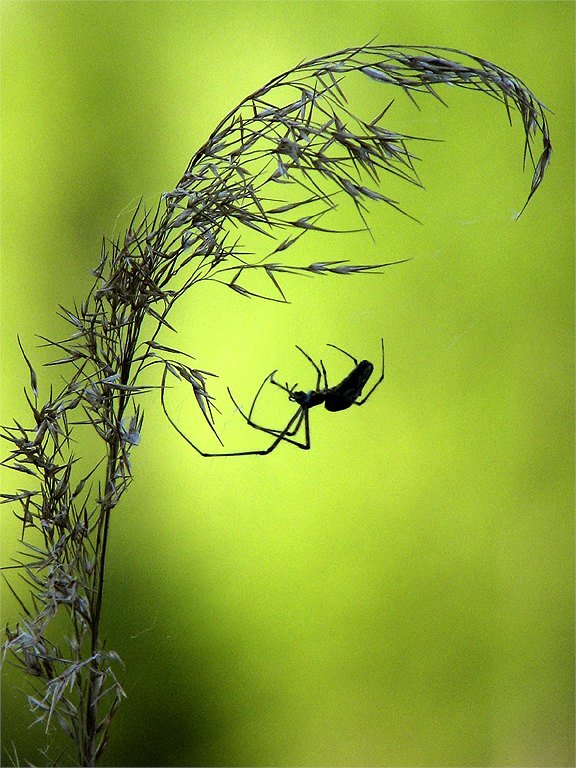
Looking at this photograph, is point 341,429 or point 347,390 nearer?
point 347,390

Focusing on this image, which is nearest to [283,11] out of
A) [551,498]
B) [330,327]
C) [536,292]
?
[330,327]

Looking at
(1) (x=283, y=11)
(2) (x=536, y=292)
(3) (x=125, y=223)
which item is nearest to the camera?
(3) (x=125, y=223)

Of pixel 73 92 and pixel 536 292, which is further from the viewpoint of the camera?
pixel 536 292

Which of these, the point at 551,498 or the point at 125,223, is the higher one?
the point at 125,223

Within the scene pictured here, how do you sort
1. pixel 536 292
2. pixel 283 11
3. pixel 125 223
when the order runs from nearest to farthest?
pixel 125 223, pixel 283 11, pixel 536 292

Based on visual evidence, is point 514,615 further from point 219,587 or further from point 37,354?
point 37,354

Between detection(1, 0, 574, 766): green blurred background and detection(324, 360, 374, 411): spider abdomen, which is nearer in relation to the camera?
detection(324, 360, 374, 411): spider abdomen

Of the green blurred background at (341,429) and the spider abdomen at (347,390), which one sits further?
the green blurred background at (341,429)

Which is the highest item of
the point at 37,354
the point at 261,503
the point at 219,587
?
the point at 37,354
